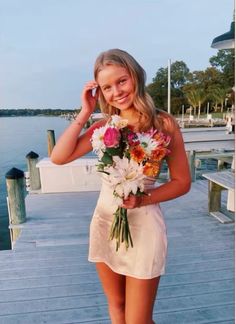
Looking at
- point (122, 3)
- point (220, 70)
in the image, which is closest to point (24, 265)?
point (122, 3)

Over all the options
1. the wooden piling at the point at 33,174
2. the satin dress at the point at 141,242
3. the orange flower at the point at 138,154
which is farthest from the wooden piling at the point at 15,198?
the orange flower at the point at 138,154

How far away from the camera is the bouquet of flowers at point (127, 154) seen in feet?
4.00

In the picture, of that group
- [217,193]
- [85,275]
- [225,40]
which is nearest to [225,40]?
[225,40]

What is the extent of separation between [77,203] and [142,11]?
9.78 meters

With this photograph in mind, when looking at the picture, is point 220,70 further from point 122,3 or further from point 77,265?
point 77,265

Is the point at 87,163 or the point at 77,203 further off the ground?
the point at 87,163

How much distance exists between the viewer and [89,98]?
147 centimetres

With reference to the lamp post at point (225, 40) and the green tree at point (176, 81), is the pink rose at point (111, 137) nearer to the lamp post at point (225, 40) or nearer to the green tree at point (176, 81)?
the lamp post at point (225, 40)

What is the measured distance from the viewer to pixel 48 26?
51.6 feet

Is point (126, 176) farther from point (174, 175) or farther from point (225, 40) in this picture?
point (225, 40)

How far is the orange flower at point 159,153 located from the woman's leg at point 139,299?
0.52 metres

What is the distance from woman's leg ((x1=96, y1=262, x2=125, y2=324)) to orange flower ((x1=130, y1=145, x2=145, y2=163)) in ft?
1.89

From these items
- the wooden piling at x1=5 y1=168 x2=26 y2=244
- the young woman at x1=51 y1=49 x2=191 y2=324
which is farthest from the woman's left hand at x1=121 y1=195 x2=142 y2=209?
the wooden piling at x1=5 y1=168 x2=26 y2=244

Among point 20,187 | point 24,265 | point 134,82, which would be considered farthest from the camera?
point 20,187
